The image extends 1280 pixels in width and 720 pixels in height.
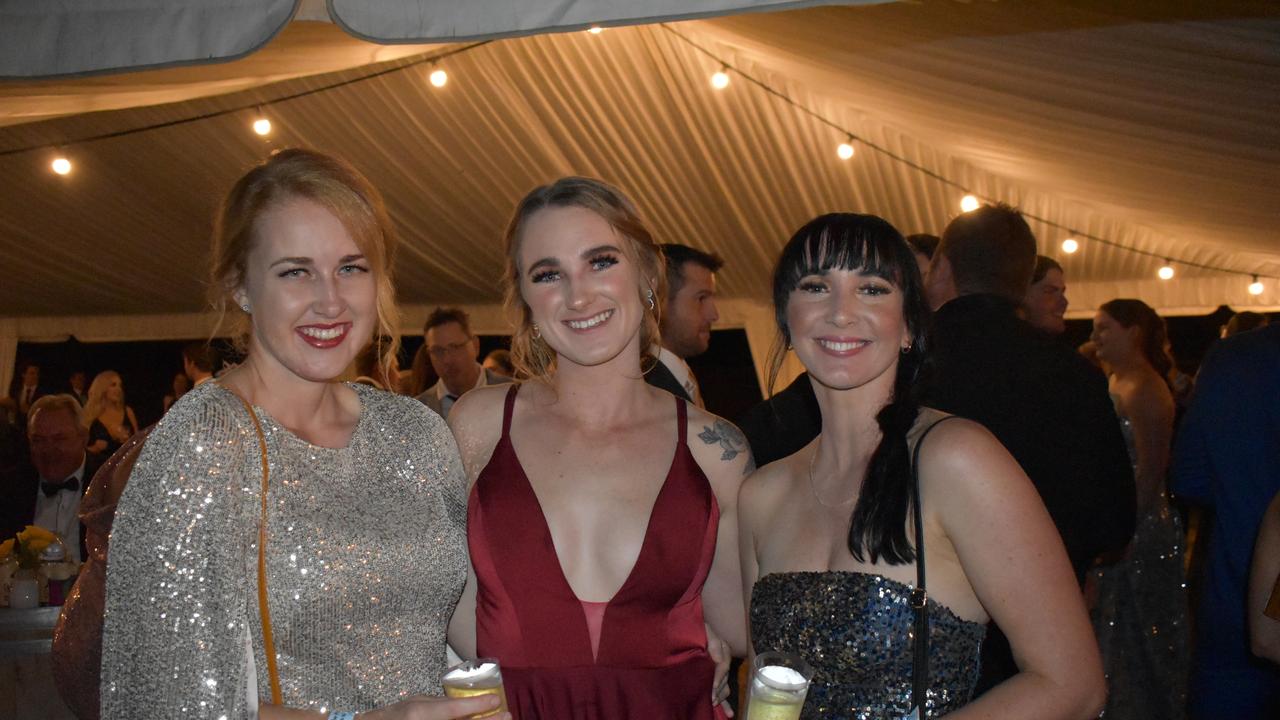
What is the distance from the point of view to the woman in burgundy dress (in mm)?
2287

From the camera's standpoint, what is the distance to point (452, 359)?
663 cm

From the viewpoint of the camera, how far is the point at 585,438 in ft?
8.22

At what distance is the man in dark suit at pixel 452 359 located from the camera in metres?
6.61

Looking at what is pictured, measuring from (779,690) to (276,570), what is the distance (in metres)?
0.87

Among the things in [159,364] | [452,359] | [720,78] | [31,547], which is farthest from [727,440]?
[159,364]

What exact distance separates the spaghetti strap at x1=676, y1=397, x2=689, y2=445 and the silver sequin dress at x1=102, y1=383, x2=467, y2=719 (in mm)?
591

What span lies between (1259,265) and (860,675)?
372 inches

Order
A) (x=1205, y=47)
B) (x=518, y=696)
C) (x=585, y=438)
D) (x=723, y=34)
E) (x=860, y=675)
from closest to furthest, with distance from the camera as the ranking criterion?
(x=860, y=675) → (x=518, y=696) → (x=585, y=438) → (x=1205, y=47) → (x=723, y=34)

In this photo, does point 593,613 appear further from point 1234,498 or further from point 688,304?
point 688,304

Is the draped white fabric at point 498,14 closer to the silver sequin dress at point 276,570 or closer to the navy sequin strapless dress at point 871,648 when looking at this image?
the silver sequin dress at point 276,570

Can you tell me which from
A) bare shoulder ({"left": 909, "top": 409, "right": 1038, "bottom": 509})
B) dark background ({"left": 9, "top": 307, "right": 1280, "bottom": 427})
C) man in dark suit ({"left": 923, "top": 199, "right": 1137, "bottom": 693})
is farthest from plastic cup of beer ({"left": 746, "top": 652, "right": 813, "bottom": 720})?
dark background ({"left": 9, "top": 307, "right": 1280, "bottom": 427})

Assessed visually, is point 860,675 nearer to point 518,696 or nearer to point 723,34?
point 518,696

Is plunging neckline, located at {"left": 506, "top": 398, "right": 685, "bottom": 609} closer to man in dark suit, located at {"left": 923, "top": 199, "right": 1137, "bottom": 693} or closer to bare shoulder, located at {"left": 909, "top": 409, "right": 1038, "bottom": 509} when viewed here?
bare shoulder, located at {"left": 909, "top": 409, "right": 1038, "bottom": 509}

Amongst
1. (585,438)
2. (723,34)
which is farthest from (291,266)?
(723,34)
